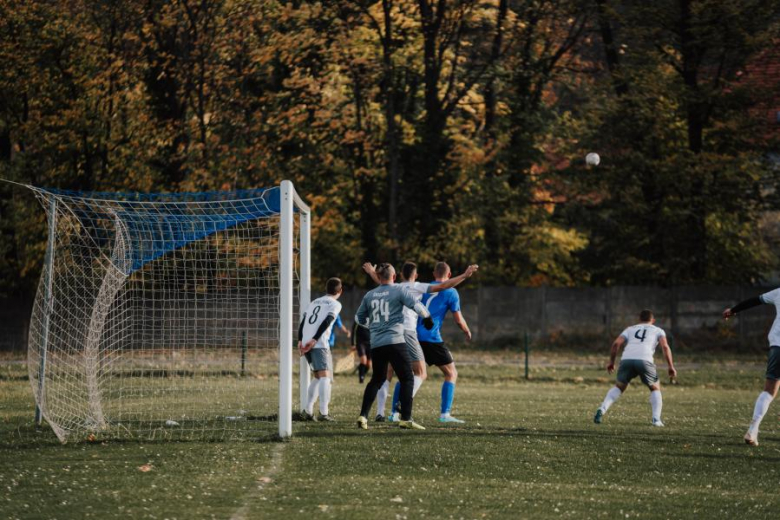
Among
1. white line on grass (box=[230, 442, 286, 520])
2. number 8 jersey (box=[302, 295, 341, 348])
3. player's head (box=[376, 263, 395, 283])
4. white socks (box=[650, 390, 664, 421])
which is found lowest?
white line on grass (box=[230, 442, 286, 520])

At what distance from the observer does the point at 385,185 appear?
37312 mm

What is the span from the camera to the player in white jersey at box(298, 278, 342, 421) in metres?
14.4

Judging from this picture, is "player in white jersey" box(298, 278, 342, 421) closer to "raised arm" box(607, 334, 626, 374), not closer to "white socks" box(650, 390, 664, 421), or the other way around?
"raised arm" box(607, 334, 626, 374)

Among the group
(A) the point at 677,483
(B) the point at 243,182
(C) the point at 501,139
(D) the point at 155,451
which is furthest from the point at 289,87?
(A) the point at 677,483

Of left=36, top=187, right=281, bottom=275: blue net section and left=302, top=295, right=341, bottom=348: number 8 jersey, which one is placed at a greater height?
left=36, top=187, right=281, bottom=275: blue net section

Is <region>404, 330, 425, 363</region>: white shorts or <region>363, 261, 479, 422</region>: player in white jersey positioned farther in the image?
<region>404, 330, 425, 363</region>: white shorts

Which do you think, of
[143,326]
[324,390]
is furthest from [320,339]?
[143,326]

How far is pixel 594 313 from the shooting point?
36.0 meters

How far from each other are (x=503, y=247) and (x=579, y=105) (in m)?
6.21

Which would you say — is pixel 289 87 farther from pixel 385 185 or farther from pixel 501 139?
pixel 501 139

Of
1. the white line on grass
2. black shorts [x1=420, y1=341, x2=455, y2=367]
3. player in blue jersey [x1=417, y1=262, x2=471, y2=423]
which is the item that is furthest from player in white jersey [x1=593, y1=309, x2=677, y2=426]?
the white line on grass

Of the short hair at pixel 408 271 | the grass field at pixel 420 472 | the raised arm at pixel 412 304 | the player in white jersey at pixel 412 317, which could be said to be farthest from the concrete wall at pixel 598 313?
the raised arm at pixel 412 304

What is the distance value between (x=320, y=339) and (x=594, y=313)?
22.4 meters

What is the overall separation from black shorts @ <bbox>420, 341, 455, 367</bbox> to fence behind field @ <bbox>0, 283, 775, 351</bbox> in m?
20.3
